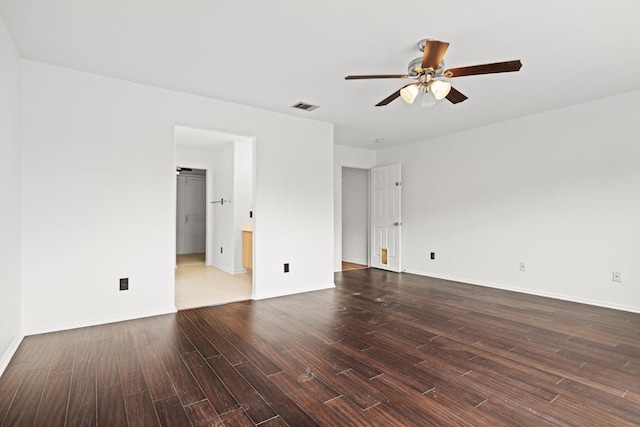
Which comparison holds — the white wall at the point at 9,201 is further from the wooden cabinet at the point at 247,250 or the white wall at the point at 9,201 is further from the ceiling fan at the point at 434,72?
the wooden cabinet at the point at 247,250

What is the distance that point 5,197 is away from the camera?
7.89 feet

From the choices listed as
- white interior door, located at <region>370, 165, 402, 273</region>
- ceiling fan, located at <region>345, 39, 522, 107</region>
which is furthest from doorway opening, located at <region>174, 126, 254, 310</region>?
ceiling fan, located at <region>345, 39, 522, 107</region>

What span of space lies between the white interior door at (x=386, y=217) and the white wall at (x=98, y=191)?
10.1ft

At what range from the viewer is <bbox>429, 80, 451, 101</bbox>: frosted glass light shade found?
2.63 meters

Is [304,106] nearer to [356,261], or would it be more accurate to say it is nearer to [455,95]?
[455,95]

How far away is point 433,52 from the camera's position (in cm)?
228

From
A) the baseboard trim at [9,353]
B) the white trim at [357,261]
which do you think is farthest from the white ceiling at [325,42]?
the white trim at [357,261]

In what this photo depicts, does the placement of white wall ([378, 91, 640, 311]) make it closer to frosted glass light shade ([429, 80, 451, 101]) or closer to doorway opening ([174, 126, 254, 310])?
Result: frosted glass light shade ([429, 80, 451, 101])

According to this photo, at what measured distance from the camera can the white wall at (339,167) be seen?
249 inches

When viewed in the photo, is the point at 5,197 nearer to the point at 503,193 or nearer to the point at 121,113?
the point at 121,113

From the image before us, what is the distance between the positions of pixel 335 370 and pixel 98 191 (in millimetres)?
2846

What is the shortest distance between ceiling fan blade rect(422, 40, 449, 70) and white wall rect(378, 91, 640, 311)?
2.97 metres

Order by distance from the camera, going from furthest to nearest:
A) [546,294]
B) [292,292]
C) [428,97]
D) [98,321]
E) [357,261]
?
[357,261] < [292,292] < [546,294] < [98,321] < [428,97]

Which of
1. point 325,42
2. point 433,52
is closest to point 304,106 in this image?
point 325,42
